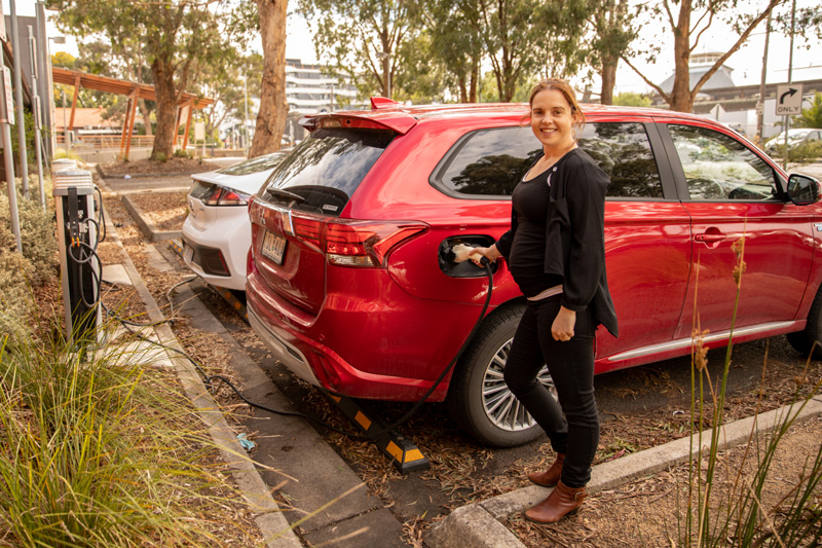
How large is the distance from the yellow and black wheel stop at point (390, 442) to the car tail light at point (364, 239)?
3.58ft

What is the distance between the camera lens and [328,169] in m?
3.90

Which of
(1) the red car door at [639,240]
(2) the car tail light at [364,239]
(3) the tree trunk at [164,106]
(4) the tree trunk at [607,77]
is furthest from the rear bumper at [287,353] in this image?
(3) the tree trunk at [164,106]

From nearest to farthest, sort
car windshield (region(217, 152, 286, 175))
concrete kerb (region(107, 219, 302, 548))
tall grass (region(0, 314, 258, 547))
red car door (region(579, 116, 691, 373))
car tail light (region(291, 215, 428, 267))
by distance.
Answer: tall grass (region(0, 314, 258, 547)) < concrete kerb (region(107, 219, 302, 548)) < car tail light (region(291, 215, 428, 267)) < red car door (region(579, 116, 691, 373)) < car windshield (region(217, 152, 286, 175))

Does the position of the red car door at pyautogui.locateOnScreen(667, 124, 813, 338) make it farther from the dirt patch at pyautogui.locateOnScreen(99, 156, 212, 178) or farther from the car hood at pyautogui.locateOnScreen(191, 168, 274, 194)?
the dirt patch at pyautogui.locateOnScreen(99, 156, 212, 178)

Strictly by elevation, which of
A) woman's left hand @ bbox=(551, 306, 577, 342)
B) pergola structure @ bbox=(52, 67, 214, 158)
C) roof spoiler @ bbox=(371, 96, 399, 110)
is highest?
pergola structure @ bbox=(52, 67, 214, 158)

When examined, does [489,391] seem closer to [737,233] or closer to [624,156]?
[624,156]

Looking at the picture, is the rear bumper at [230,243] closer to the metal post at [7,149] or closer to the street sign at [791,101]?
the metal post at [7,149]

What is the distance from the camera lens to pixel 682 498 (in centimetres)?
320

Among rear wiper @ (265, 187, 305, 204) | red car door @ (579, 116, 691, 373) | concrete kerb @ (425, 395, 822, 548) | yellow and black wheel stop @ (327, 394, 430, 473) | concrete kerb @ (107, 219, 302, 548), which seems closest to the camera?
concrete kerb @ (425, 395, 822, 548)

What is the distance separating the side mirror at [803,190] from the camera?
4.80m

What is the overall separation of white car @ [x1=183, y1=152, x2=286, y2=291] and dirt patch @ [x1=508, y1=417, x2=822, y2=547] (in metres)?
3.98

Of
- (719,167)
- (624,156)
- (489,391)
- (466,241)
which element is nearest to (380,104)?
(466,241)

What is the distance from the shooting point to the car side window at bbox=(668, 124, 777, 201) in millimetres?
4590

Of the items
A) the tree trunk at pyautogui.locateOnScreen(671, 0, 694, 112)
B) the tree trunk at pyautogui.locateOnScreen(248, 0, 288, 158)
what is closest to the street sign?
the tree trunk at pyautogui.locateOnScreen(671, 0, 694, 112)
